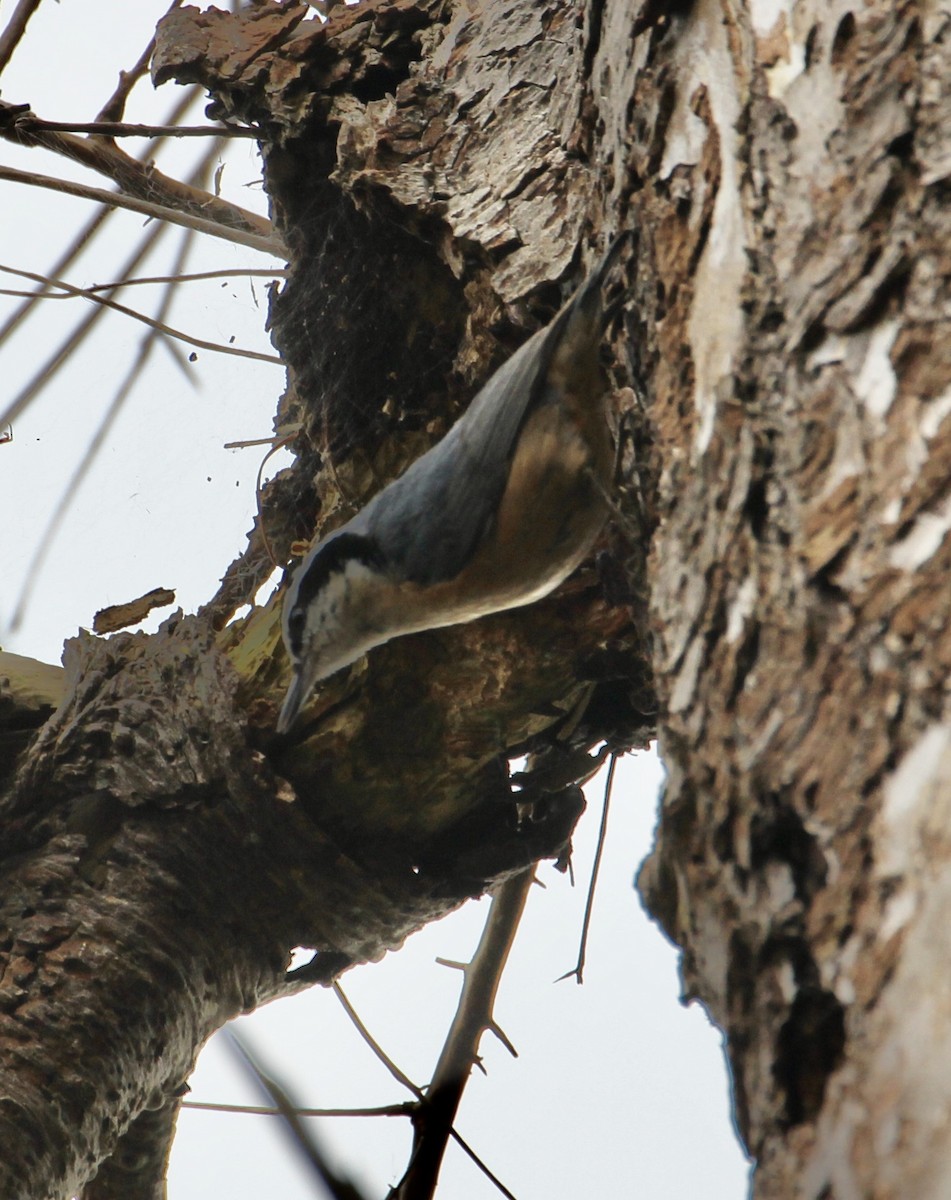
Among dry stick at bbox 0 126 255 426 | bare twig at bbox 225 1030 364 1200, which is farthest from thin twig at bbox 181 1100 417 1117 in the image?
dry stick at bbox 0 126 255 426

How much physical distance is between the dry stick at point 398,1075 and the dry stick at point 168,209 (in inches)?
53.1

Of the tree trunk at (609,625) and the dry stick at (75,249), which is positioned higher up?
the dry stick at (75,249)

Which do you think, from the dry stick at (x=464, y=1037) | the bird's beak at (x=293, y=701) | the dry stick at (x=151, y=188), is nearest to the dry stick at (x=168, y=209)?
the dry stick at (x=151, y=188)

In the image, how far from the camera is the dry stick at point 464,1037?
1470 millimetres

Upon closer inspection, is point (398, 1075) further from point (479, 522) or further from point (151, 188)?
point (151, 188)

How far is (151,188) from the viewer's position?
232 centimetres

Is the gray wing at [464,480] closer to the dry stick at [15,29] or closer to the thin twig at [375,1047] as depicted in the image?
the thin twig at [375,1047]

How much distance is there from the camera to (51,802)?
5.71 feet

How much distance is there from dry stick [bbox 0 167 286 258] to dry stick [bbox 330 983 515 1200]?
4.43ft

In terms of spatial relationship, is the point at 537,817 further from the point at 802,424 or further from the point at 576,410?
the point at 802,424

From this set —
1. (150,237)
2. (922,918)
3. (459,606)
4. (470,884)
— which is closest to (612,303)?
(459,606)

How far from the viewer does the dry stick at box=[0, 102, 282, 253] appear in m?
2.09

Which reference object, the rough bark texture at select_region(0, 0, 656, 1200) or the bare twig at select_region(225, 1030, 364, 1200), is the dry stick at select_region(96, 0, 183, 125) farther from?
the bare twig at select_region(225, 1030, 364, 1200)

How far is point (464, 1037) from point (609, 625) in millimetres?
657
